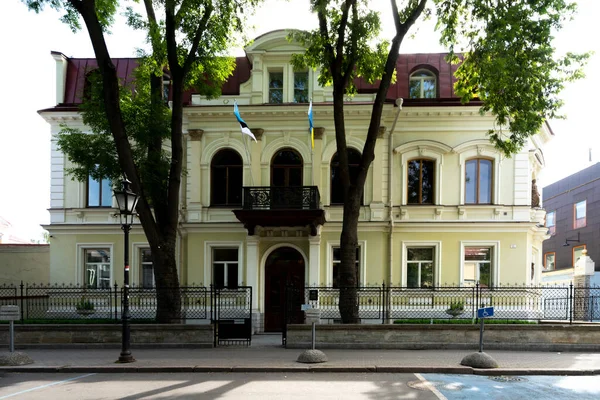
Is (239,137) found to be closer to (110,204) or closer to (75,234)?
(110,204)

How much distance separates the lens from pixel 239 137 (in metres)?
18.9

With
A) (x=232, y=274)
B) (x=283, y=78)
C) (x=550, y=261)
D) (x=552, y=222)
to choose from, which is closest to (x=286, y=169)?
(x=283, y=78)

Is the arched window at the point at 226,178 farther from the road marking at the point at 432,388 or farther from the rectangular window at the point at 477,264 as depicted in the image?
the road marking at the point at 432,388

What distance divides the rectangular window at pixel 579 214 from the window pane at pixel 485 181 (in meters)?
20.5

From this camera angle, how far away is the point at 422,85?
19500 mm

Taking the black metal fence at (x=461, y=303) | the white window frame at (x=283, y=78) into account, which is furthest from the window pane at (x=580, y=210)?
the white window frame at (x=283, y=78)

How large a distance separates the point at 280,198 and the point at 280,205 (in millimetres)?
259

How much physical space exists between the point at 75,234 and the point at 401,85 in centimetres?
1465

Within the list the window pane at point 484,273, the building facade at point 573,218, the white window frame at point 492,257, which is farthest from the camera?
the building facade at point 573,218

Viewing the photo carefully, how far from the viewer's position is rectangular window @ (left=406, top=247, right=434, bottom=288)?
61.7ft

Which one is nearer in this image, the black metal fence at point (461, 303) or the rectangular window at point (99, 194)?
the black metal fence at point (461, 303)

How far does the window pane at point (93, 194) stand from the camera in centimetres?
1967

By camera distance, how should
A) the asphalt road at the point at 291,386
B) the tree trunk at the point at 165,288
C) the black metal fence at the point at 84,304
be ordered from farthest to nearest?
the black metal fence at the point at 84,304 < the tree trunk at the point at 165,288 < the asphalt road at the point at 291,386

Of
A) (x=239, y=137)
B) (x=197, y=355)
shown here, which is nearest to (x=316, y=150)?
(x=239, y=137)
